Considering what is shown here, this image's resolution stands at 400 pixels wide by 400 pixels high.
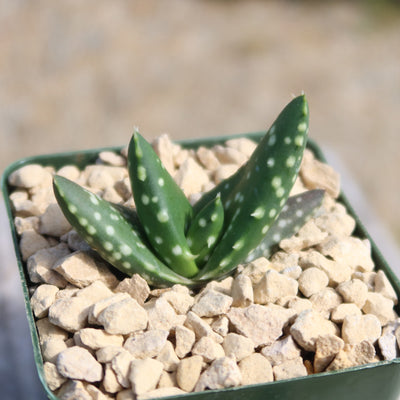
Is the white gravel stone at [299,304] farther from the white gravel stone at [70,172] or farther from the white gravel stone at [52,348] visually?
the white gravel stone at [70,172]

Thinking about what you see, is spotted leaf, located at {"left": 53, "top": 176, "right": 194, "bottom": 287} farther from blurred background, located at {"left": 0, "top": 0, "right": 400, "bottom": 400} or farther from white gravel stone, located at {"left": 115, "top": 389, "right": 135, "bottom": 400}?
blurred background, located at {"left": 0, "top": 0, "right": 400, "bottom": 400}

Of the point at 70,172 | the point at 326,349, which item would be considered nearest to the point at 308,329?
the point at 326,349

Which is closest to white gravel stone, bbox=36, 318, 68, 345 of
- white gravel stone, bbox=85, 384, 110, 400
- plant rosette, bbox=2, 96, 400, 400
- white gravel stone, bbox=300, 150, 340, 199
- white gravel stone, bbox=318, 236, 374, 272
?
plant rosette, bbox=2, 96, 400, 400

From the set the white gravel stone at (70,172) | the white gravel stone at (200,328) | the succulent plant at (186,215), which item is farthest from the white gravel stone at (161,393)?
the white gravel stone at (70,172)

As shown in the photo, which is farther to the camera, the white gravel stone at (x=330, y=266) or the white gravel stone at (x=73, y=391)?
the white gravel stone at (x=330, y=266)

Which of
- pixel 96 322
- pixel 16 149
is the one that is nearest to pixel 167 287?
pixel 96 322

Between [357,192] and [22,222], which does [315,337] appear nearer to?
[22,222]
